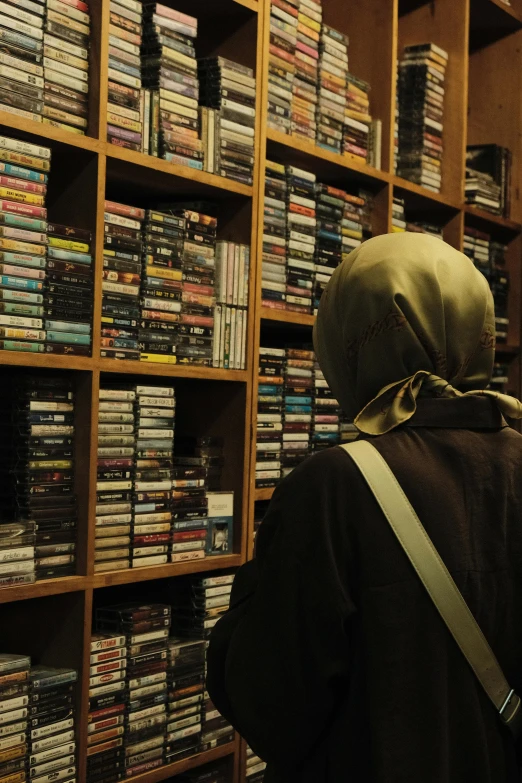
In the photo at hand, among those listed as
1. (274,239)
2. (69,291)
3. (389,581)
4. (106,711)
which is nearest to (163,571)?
(106,711)

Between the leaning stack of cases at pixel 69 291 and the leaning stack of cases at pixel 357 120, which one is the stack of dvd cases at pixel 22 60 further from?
the leaning stack of cases at pixel 357 120

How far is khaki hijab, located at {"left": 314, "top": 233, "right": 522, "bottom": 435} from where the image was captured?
1.29 meters

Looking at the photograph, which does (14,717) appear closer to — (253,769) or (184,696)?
(184,696)

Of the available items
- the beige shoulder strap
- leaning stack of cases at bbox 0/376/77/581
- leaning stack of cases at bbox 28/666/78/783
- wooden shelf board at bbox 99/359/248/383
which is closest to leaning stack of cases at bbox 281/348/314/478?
wooden shelf board at bbox 99/359/248/383

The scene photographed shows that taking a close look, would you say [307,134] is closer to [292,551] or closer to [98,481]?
[98,481]

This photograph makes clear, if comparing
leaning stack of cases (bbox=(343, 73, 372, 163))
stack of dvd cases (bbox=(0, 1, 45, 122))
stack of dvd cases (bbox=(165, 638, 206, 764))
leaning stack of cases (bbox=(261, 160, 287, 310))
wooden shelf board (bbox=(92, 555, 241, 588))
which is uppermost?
leaning stack of cases (bbox=(343, 73, 372, 163))

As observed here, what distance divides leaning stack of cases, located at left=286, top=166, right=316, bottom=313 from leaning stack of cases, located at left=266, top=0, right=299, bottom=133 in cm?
14

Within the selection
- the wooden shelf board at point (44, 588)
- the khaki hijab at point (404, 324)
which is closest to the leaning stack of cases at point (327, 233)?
the wooden shelf board at point (44, 588)

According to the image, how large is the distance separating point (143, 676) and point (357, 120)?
164 centimetres

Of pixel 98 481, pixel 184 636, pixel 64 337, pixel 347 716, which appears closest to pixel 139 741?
pixel 184 636

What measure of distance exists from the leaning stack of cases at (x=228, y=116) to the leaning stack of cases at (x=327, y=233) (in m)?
0.37

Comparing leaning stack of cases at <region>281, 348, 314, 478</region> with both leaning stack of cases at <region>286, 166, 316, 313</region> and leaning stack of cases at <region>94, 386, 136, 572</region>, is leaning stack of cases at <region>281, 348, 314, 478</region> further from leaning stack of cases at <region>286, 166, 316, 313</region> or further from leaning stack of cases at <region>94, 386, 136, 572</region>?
leaning stack of cases at <region>94, 386, 136, 572</region>

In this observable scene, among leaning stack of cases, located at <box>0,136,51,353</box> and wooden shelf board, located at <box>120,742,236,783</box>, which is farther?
wooden shelf board, located at <box>120,742,236,783</box>

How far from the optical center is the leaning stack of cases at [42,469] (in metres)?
2.02
